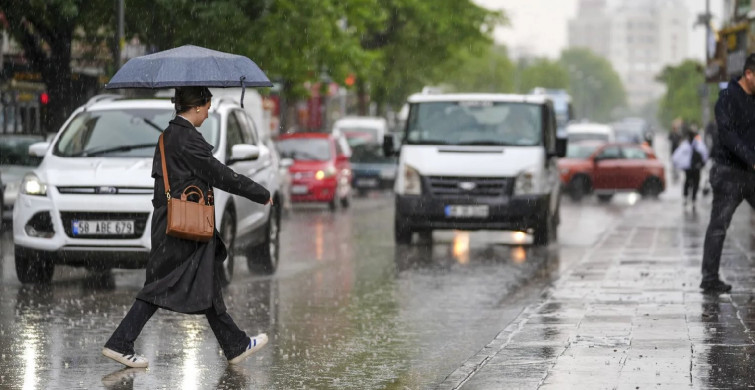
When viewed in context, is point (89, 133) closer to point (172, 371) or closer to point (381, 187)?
point (172, 371)

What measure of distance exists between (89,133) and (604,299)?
5.01 m

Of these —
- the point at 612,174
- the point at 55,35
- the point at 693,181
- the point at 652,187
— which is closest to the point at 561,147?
the point at 55,35

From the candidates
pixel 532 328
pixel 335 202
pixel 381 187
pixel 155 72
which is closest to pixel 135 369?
pixel 155 72

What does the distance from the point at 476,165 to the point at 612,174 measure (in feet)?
61.0

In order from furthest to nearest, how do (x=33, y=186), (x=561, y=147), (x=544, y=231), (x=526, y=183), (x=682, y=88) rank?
(x=682, y=88) → (x=561, y=147) → (x=544, y=231) → (x=526, y=183) → (x=33, y=186)

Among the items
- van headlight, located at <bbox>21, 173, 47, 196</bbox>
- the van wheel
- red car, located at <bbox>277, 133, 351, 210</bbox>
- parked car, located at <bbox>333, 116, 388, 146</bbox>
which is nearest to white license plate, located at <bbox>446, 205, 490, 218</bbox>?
the van wheel

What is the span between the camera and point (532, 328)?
10367 mm

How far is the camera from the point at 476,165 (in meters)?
18.8

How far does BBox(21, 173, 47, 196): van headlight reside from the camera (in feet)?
45.0

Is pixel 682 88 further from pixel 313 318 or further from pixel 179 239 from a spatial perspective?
pixel 179 239

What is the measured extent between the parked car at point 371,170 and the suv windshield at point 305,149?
765cm

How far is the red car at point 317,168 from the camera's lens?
3092 cm

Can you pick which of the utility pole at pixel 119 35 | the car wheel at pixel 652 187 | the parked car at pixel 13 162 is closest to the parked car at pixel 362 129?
the car wheel at pixel 652 187

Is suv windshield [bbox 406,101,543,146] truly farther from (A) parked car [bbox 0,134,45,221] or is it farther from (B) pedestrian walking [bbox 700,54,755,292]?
(B) pedestrian walking [bbox 700,54,755,292]
